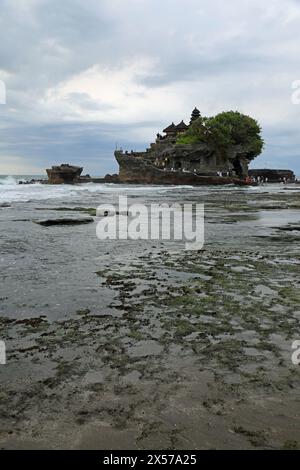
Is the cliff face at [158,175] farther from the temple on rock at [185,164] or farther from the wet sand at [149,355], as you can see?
the wet sand at [149,355]

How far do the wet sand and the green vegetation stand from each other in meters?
70.7

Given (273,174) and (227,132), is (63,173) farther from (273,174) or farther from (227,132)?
(273,174)

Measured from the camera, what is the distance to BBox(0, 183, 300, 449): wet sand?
8.55 ft

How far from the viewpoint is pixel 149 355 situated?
145 inches

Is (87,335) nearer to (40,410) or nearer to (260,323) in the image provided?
(40,410)

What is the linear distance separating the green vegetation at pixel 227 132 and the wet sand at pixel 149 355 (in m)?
70.7

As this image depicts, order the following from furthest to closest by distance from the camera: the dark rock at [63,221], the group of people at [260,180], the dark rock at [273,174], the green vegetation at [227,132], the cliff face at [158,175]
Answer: the dark rock at [273,174] → the group of people at [260,180] → the green vegetation at [227,132] → the cliff face at [158,175] → the dark rock at [63,221]

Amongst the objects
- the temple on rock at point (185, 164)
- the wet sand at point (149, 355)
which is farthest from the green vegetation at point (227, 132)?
the wet sand at point (149, 355)

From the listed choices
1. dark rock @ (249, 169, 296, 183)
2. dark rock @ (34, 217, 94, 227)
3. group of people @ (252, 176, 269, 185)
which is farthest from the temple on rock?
dark rock @ (34, 217, 94, 227)

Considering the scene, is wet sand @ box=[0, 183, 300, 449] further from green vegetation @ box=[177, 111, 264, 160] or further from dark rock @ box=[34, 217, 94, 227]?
green vegetation @ box=[177, 111, 264, 160]

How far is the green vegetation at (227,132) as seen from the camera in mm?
75000

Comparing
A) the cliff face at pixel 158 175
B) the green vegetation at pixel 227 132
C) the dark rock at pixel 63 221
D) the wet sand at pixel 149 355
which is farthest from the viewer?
the green vegetation at pixel 227 132

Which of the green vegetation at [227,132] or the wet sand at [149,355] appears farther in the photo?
the green vegetation at [227,132]

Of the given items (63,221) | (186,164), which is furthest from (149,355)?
(186,164)
